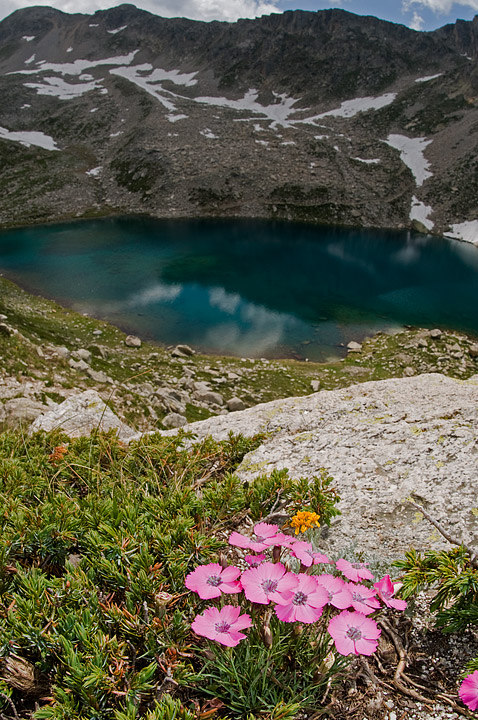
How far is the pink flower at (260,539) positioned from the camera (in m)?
1.85

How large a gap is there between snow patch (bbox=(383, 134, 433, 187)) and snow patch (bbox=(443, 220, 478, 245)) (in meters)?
16.3

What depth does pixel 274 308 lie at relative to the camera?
3416 centimetres

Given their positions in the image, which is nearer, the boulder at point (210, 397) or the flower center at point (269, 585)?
the flower center at point (269, 585)

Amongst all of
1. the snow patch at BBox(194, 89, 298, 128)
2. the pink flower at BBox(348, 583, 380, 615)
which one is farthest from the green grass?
the snow patch at BBox(194, 89, 298, 128)

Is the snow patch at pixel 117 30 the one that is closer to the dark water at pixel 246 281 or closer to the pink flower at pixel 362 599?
the dark water at pixel 246 281

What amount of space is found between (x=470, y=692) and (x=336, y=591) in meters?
0.54

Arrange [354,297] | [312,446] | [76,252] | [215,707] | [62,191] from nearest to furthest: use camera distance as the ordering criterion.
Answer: [215,707] < [312,446] < [354,297] < [76,252] < [62,191]

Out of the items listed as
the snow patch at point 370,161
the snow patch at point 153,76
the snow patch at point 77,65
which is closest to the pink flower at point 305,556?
the snow patch at point 370,161

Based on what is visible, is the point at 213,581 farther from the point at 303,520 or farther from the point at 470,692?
the point at 470,692

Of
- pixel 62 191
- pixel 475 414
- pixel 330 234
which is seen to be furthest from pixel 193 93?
pixel 475 414

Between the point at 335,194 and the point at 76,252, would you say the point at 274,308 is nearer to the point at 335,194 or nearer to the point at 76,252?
the point at 76,252

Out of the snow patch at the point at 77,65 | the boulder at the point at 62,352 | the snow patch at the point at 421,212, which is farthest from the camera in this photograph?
A: the snow patch at the point at 77,65

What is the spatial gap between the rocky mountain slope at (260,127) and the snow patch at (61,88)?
0.71 m

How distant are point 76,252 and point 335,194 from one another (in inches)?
2117
